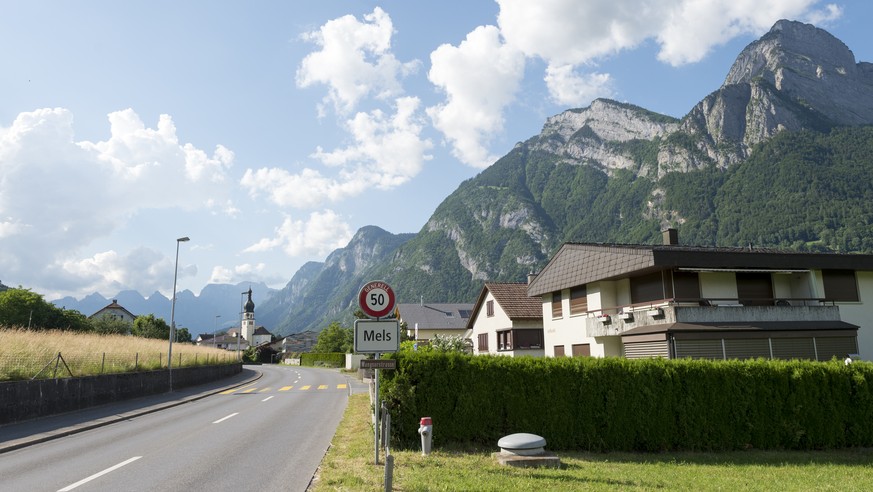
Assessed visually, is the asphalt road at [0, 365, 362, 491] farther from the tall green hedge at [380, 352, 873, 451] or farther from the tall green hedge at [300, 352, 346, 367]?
the tall green hedge at [300, 352, 346, 367]

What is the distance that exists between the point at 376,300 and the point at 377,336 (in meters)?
0.64

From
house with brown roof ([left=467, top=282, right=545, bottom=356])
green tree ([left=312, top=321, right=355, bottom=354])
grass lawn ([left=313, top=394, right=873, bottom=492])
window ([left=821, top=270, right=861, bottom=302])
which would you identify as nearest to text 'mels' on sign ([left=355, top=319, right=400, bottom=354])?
grass lawn ([left=313, top=394, right=873, bottom=492])

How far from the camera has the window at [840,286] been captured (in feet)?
79.6

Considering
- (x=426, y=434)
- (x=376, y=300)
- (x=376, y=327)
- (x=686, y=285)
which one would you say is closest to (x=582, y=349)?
(x=686, y=285)

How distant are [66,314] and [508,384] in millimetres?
77968

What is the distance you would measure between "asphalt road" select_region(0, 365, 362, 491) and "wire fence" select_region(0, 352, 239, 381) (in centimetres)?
207

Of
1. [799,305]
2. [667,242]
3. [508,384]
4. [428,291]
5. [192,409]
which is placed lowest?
[192,409]

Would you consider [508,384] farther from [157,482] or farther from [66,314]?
[66,314]

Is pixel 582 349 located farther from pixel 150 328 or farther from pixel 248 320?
pixel 248 320

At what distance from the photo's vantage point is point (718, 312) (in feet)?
71.8

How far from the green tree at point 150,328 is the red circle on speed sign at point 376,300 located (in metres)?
96.8

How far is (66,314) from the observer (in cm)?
7019

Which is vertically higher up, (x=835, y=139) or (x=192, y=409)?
(x=835, y=139)

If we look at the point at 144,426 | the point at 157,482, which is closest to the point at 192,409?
the point at 144,426
